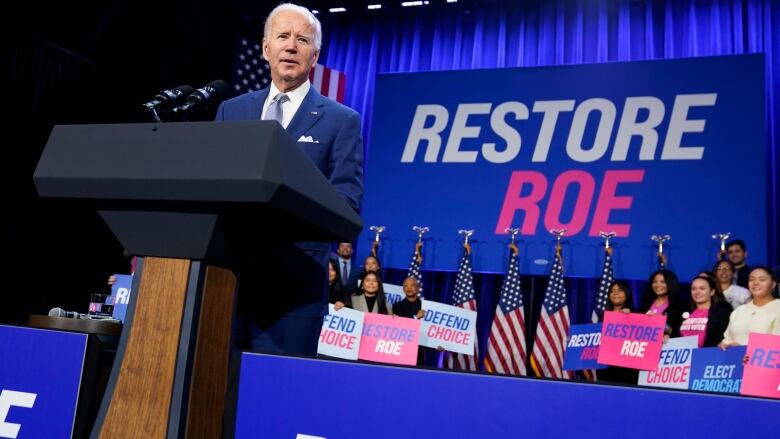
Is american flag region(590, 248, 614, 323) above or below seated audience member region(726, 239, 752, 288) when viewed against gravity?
below

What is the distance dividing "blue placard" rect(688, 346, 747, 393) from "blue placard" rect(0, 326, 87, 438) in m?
3.89

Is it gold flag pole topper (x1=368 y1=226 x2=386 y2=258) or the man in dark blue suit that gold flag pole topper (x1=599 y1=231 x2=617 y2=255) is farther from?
the man in dark blue suit

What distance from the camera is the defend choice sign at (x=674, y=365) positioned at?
4867 mm

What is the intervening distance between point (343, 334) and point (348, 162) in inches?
167

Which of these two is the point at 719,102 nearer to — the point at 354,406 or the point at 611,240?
the point at 611,240

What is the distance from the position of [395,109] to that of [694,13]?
317cm

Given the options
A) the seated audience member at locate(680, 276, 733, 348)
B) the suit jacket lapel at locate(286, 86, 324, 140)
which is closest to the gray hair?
the suit jacket lapel at locate(286, 86, 324, 140)

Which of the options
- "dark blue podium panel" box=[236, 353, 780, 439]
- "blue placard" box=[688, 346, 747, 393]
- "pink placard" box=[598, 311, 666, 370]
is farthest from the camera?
"pink placard" box=[598, 311, 666, 370]

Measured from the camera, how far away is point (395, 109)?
25.0 ft

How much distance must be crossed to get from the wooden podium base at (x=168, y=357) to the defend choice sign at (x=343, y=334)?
4486 millimetres

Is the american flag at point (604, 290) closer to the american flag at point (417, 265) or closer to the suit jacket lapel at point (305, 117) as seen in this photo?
the american flag at point (417, 265)

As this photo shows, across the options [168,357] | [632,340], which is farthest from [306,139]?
[632,340]

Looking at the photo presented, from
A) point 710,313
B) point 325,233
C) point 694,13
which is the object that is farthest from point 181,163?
point 694,13

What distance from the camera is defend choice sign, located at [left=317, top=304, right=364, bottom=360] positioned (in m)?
5.62
